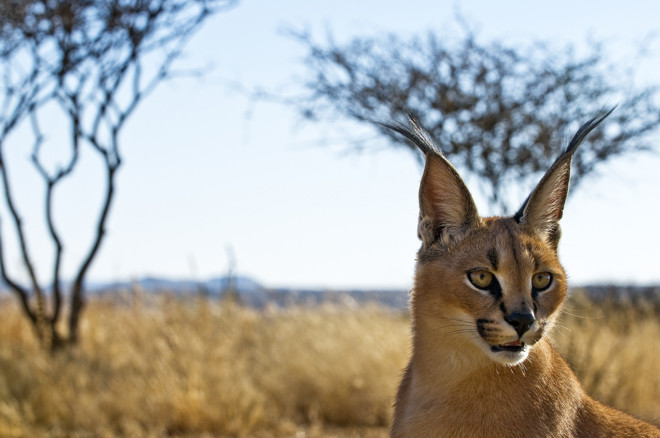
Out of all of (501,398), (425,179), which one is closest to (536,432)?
(501,398)

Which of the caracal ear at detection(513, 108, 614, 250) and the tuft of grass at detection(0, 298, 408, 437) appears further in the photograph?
the tuft of grass at detection(0, 298, 408, 437)

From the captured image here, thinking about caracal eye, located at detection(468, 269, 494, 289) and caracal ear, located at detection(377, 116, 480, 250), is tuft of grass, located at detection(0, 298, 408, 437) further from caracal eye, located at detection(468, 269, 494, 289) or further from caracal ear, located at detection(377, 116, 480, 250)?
caracal eye, located at detection(468, 269, 494, 289)

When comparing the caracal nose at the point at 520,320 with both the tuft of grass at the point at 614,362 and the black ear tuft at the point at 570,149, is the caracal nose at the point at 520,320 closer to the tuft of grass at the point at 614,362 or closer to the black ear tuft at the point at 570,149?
the black ear tuft at the point at 570,149

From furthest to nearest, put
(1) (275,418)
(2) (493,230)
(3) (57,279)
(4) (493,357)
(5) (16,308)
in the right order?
1. (5) (16,308)
2. (3) (57,279)
3. (1) (275,418)
4. (2) (493,230)
5. (4) (493,357)

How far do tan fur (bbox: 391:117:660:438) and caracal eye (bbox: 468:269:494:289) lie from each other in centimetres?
2

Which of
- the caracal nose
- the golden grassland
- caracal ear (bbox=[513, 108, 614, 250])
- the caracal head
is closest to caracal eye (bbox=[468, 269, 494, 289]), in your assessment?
the caracal head

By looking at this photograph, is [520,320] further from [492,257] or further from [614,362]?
[614,362]

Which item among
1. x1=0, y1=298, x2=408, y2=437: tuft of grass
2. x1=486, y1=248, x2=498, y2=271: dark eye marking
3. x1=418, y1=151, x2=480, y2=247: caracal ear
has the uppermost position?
x1=418, y1=151, x2=480, y2=247: caracal ear

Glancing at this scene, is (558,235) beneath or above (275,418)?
above

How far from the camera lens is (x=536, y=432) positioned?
3.24m

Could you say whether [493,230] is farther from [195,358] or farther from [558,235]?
[195,358]

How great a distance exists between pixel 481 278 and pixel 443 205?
1.36ft

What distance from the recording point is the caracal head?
3.15 m

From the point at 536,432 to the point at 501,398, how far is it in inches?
6.9
